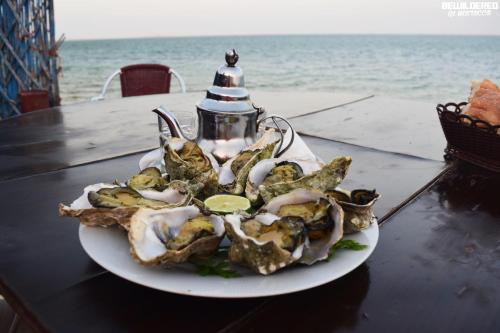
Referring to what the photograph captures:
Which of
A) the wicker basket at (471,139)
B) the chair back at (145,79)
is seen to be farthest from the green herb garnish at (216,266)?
the chair back at (145,79)

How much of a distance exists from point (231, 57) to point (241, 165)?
0.97 ft

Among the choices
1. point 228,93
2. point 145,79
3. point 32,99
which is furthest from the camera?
point 32,99

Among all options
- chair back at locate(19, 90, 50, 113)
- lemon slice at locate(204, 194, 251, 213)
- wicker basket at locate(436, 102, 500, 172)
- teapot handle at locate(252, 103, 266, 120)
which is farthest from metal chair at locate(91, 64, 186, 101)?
lemon slice at locate(204, 194, 251, 213)

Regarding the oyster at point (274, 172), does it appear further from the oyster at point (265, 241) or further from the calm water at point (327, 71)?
the calm water at point (327, 71)

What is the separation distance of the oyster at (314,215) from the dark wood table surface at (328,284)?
0.18 ft

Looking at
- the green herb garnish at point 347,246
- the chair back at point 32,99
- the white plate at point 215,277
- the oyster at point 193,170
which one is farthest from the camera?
the chair back at point 32,99

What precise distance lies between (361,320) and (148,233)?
0.99 ft

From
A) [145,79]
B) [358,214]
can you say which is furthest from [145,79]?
[358,214]

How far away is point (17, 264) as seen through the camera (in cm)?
63

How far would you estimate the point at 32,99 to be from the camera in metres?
3.72

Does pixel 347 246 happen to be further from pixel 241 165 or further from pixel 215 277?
pixel 241 165

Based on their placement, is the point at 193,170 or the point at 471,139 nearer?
the point at 193,170

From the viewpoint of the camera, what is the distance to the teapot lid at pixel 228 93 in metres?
1.01

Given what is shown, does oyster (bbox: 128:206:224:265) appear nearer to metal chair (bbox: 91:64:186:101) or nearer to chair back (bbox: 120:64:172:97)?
metal chair (bbox: 91:64:186:101)
